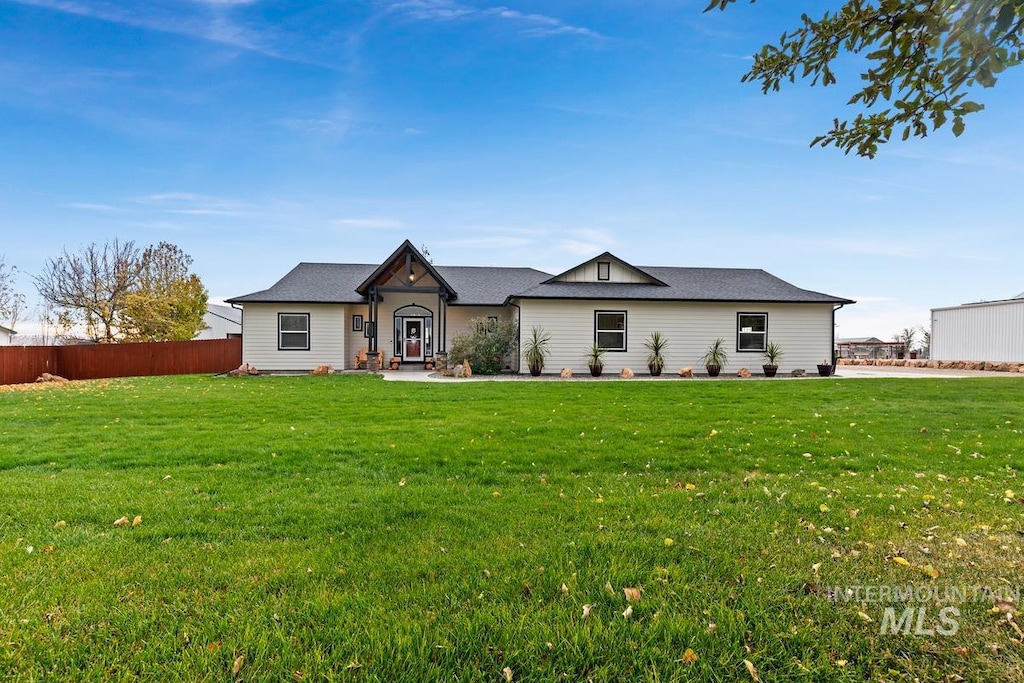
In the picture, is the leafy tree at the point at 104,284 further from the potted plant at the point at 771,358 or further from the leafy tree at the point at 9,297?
the potted plant at the point at 771,358

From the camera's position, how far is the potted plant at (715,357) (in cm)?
1742

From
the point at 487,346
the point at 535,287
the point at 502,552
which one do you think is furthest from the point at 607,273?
the point at 502,552

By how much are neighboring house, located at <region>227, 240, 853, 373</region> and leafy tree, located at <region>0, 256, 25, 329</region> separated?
23.9 m

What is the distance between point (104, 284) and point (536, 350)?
2957 centimetres

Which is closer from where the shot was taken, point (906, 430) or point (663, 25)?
point (906, 430)

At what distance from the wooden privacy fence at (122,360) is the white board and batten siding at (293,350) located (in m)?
3.04

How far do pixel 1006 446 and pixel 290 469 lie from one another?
855 centimetres

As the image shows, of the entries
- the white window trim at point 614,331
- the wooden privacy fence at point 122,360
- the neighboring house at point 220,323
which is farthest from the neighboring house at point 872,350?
the neighboring house at point 220,323

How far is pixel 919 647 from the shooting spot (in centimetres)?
211

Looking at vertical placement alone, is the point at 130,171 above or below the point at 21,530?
above

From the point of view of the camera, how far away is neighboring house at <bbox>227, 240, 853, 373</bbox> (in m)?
17.8

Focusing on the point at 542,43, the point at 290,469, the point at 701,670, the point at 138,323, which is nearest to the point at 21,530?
the point at 290,469

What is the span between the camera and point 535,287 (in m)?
18.2

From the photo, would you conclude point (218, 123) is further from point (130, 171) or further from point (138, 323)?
point (138, 323)
